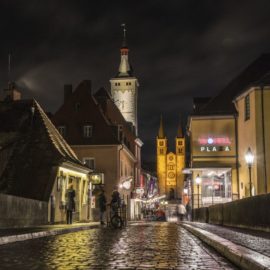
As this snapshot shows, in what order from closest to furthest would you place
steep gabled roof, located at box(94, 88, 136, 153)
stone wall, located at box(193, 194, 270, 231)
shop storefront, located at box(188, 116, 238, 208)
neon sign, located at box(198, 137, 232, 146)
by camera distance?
stone wall, located at box(193, 194, 270, 231)
shop storefront, located at box(188, 116, 238, 208)
neon sign, located at box(198, 137, 232, 146)
steep gabled roof, located at box(94, 88, 136, 153)

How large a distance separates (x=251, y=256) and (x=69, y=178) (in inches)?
1073

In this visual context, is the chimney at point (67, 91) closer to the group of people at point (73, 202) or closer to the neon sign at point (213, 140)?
the neon sign at point (213, 140)

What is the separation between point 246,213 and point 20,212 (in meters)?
8.84

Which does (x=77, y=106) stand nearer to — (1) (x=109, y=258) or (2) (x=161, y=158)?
(1) (x=109, y=258)

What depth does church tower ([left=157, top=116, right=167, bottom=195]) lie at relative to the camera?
184 meters

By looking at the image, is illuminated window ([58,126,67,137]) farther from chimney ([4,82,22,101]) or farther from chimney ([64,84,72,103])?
chimney ([4,82,22,101])

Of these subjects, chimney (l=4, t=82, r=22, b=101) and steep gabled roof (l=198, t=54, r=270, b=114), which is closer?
chimney (l=4, t=82, r=22, b=101)

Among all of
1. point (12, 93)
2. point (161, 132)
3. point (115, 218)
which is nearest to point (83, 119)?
point (12, 93)

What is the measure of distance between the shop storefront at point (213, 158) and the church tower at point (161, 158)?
137m

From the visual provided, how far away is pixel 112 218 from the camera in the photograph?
24.6 metres

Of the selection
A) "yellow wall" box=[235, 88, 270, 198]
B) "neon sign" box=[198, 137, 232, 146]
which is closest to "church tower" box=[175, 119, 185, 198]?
"neon sign" box=[198, 137, 232, 146]

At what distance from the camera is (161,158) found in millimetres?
190500

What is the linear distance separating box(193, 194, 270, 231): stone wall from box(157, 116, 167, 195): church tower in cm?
15445

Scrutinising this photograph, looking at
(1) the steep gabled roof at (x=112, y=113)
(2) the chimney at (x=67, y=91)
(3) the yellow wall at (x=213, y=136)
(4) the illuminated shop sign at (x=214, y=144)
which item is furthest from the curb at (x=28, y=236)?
(1) the steep gabled roof at (x=112, y=113)
